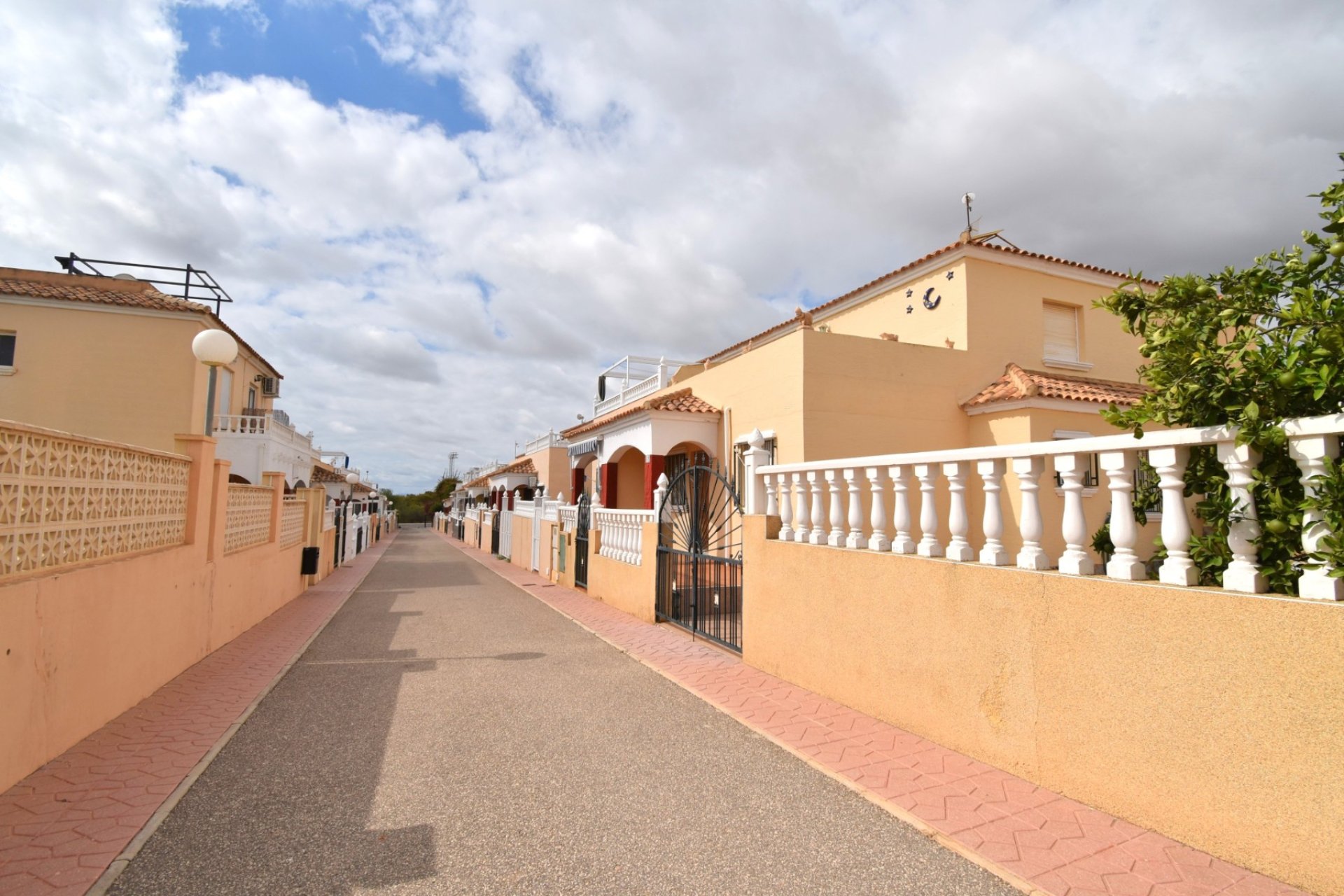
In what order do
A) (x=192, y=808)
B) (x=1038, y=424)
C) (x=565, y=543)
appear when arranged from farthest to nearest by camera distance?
(x=565, y=543)
(x=1038, y=424)
(x=192, y=808)

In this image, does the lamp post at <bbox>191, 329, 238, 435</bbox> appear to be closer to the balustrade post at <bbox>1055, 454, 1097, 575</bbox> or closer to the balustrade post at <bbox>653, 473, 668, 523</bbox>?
the balustrade post at <bbox>653, 473, 668, 523</bbox>

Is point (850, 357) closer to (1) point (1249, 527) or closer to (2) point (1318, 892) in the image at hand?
(1) point (1249, 527)

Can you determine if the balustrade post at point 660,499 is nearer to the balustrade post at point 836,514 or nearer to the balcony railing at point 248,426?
the balustrade post at point 836,514

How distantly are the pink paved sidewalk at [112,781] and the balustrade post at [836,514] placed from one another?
4.40 metres

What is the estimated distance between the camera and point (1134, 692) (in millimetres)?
3059

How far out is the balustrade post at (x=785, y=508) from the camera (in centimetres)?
595

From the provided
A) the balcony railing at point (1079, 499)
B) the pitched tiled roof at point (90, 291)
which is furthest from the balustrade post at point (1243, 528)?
the pitched tiled roof at point (90, 291)

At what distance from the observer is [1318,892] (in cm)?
249

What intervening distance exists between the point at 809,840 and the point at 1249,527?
234 cm

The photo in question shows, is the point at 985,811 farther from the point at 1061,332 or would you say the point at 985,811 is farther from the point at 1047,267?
the point at 1061,332

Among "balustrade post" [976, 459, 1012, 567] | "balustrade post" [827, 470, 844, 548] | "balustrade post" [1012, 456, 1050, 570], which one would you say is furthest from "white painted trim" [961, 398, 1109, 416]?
"balustrade post" [1012, 456, 1050, 570]

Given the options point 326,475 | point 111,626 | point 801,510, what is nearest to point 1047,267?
point 801,510

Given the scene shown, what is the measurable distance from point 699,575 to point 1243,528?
5.53 metres

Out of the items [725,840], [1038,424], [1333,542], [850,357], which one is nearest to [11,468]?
[725,840]
